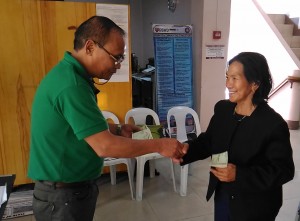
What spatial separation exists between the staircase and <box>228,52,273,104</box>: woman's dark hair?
535cm

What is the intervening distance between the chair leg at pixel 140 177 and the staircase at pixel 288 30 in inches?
192

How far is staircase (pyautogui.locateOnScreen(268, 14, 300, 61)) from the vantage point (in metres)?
6.13

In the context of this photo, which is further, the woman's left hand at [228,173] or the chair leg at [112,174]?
the chair leg at [112,174]

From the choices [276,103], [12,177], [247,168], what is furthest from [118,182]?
[276,103]

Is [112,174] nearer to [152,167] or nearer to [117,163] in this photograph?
[117,163]

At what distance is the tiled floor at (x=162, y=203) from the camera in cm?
261

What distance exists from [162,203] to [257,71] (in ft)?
6.29

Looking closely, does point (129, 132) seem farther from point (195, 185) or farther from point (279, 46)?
point (279, 46)

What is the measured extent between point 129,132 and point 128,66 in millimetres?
1560

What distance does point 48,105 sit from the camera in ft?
3.74

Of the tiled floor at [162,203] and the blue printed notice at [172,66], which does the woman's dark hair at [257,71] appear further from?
the blue printed notice at [172,66]

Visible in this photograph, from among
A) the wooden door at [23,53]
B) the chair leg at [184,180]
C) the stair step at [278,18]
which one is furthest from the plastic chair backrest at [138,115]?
the stair step at [278,18]

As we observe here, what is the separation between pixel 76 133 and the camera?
1073mm

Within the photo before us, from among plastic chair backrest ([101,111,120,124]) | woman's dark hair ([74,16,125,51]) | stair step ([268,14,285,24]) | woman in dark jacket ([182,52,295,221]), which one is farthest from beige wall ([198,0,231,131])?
stair step ([268,14,285,24])
